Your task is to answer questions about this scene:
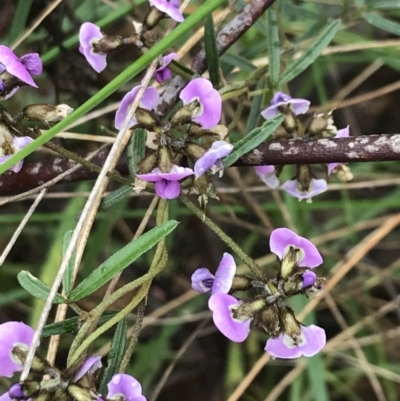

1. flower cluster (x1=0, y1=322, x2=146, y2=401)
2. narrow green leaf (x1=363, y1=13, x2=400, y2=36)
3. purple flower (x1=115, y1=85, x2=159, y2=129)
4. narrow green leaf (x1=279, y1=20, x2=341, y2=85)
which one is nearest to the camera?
flower cluster (x1=0, y1=322, x2=146, y2=401)

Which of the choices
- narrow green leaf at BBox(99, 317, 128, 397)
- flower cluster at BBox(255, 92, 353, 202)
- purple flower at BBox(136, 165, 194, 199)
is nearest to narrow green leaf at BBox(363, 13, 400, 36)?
flower cluster at BBox(255, 92, 353, 202)

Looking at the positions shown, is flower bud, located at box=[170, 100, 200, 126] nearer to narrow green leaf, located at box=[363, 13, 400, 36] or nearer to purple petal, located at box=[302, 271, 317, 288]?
purple petal, located at box=[302, 271, 317, 288]

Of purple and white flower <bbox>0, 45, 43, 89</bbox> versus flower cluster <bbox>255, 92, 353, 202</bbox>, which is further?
flower cluster <bbox>255, 92, 353, 202</bbox>

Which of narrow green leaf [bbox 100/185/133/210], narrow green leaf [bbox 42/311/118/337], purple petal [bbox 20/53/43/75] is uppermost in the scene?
purple petal [bbox 20/53/43/75]

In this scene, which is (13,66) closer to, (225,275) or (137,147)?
(137,147)

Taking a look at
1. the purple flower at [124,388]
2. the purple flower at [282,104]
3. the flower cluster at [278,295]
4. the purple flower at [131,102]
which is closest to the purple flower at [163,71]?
the purple flower at [131,102]

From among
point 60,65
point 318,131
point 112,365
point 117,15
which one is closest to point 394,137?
point 318,131

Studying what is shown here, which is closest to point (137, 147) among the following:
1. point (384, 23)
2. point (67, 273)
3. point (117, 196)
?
point (117, 196)
